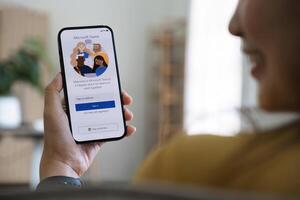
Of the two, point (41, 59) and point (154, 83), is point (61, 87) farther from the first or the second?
point (154, 83)

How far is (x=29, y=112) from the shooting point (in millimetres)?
3846

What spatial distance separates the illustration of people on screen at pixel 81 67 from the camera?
2.77ft

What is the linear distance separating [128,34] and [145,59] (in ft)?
1.15

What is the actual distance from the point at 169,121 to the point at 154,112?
207 millimetres

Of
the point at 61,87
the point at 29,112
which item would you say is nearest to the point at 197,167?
the point at 61,87

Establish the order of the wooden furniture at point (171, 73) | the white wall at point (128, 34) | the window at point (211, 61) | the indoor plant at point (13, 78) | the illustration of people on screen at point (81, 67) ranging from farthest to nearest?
the wooden furniture at point (171, 73)
the white wall at point (128, 34)
the window at point (211, 61)
the indoor plant at point (13, 78)
the illustration of people on screen at point (81, 67)

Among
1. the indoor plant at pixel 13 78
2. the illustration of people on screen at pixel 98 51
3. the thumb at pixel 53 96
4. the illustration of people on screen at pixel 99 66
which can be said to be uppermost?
the illustration of people on screen at pixel 98 51

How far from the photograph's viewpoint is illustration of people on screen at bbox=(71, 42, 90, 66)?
85 cm

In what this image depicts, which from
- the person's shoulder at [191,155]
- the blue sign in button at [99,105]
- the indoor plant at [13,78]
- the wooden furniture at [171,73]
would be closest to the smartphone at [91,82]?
the blue sign in button at [99,105]

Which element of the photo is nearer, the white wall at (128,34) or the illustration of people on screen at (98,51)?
the illustration of people on screen at (98,51)

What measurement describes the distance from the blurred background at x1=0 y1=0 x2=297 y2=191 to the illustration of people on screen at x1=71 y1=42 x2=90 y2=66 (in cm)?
194

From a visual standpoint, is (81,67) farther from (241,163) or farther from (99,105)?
(241,163)

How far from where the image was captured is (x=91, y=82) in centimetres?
86

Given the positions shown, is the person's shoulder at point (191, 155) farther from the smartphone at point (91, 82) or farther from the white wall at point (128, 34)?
the white wall at point (128, 34)
